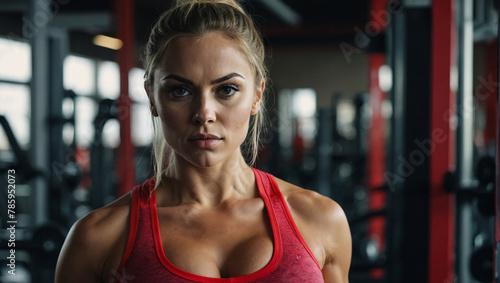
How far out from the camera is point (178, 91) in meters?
0.76

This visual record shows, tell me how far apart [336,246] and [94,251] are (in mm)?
406

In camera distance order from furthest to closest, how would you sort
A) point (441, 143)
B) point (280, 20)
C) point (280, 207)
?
point (280, 20) < point (441, 143) < point (280, 207)

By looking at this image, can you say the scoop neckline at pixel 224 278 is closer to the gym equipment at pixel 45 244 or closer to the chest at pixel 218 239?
the chest at pixel 218 239

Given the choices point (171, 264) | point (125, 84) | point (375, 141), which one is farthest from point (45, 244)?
point (375, 141)

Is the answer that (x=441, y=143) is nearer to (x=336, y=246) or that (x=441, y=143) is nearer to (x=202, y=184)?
(x=336, y=246)

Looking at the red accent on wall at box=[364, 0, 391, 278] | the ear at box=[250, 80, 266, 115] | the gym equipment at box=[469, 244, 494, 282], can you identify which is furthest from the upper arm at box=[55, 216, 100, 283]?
the red accent on wall at box=[364, 0, 391, 278]

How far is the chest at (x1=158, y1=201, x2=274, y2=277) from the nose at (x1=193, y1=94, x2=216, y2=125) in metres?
0.17

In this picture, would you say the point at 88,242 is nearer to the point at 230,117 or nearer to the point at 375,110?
the point at 230,117

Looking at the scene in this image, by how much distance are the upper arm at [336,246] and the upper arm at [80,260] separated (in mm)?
384

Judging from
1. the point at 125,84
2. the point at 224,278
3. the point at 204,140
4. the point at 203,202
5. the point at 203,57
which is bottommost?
the point at 224,278

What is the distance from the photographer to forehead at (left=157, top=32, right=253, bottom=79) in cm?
74

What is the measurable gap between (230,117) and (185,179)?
0.15 m

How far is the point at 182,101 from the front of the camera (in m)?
0.75

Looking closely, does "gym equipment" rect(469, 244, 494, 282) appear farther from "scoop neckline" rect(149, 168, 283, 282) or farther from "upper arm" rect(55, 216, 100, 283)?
"upper arm" rect(55, 216, 100, 283)
